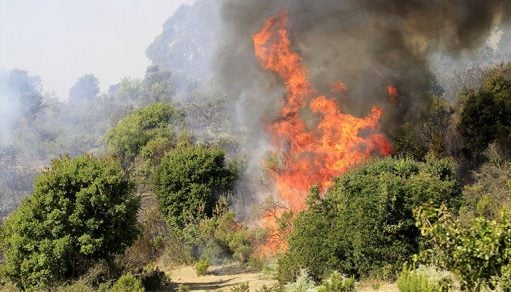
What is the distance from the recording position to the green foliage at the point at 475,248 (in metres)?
7.96

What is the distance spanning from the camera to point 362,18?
28891 mm

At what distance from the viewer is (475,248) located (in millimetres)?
8039

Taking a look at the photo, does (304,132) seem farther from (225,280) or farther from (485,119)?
(485,119)

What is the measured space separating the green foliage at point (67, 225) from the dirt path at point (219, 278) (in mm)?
3892

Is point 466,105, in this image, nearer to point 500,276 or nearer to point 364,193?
point 364,193

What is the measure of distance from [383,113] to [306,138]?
4.62 meters

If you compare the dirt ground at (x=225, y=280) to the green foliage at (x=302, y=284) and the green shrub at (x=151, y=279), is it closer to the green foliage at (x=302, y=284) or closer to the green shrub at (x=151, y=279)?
the green shrub at (x=151, y=279)

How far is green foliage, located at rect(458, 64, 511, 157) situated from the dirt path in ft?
77.3

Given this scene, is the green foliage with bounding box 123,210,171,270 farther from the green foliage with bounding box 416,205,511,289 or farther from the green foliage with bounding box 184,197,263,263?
the green foliage with bounding box 416,205,511,289

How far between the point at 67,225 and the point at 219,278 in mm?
7854

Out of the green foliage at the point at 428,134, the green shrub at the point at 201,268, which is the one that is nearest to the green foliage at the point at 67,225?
the green shrub at the point at 201,268

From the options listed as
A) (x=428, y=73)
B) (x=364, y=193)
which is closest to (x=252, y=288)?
(x=364, y=193)

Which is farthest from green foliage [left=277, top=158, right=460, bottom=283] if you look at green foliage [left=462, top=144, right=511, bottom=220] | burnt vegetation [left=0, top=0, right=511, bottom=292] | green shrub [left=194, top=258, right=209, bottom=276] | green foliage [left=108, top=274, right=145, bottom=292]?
green shrub [left=194, top=258, right=209, bottom=276]

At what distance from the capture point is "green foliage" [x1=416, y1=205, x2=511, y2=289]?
796 cm
